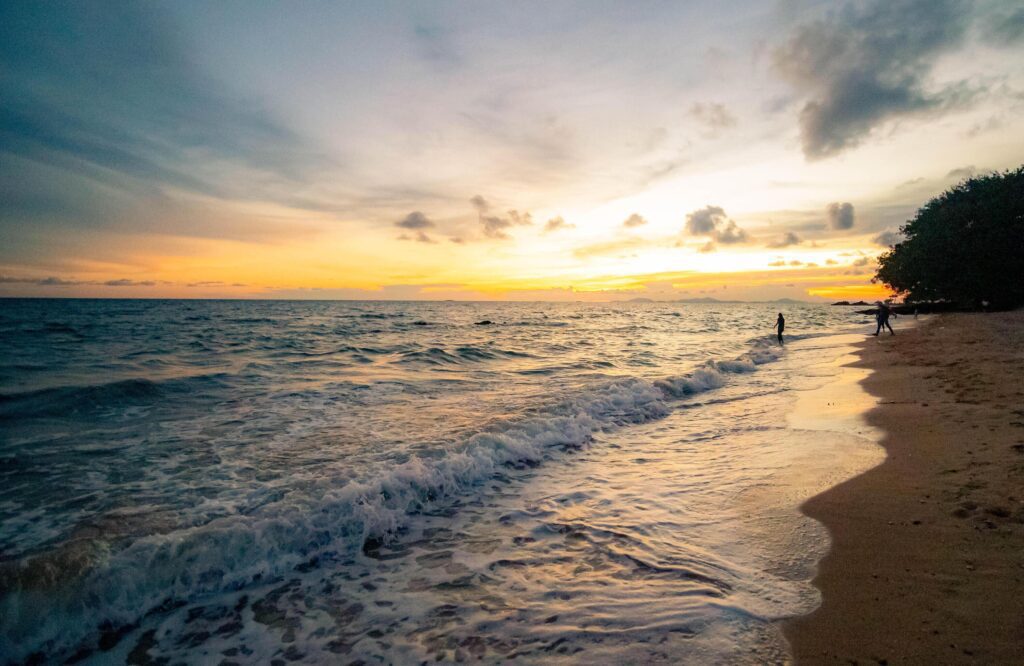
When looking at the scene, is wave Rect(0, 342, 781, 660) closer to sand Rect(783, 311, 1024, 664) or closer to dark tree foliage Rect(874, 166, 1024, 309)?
sand Rect(783, 311, 1024, 664)

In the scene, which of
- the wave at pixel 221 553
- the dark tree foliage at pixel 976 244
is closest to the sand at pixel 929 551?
the wave at pixel 221 553

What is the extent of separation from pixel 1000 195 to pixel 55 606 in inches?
2879

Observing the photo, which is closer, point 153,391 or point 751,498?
point 751,498

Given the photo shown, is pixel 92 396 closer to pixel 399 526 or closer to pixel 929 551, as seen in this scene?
pixel 399 526

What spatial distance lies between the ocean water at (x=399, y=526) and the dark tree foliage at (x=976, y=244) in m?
53.3

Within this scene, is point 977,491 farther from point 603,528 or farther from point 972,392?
point 972,392

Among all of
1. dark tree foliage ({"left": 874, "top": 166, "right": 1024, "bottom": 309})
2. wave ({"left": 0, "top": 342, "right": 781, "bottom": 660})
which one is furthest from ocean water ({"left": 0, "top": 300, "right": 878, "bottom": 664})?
dark tree foliage ({"left": 874, "top": 166, "right": 1024, "bottom": 309})

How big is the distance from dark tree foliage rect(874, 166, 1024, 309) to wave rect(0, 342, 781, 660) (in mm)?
62348

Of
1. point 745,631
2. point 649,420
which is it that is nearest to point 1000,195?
point 649,420

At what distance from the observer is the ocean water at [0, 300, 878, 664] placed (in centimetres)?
423

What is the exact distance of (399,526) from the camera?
661cm

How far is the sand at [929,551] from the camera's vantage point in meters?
3.48

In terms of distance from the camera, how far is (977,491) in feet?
19.0

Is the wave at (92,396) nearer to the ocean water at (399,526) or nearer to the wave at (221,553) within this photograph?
the ocean water at (399,526)
